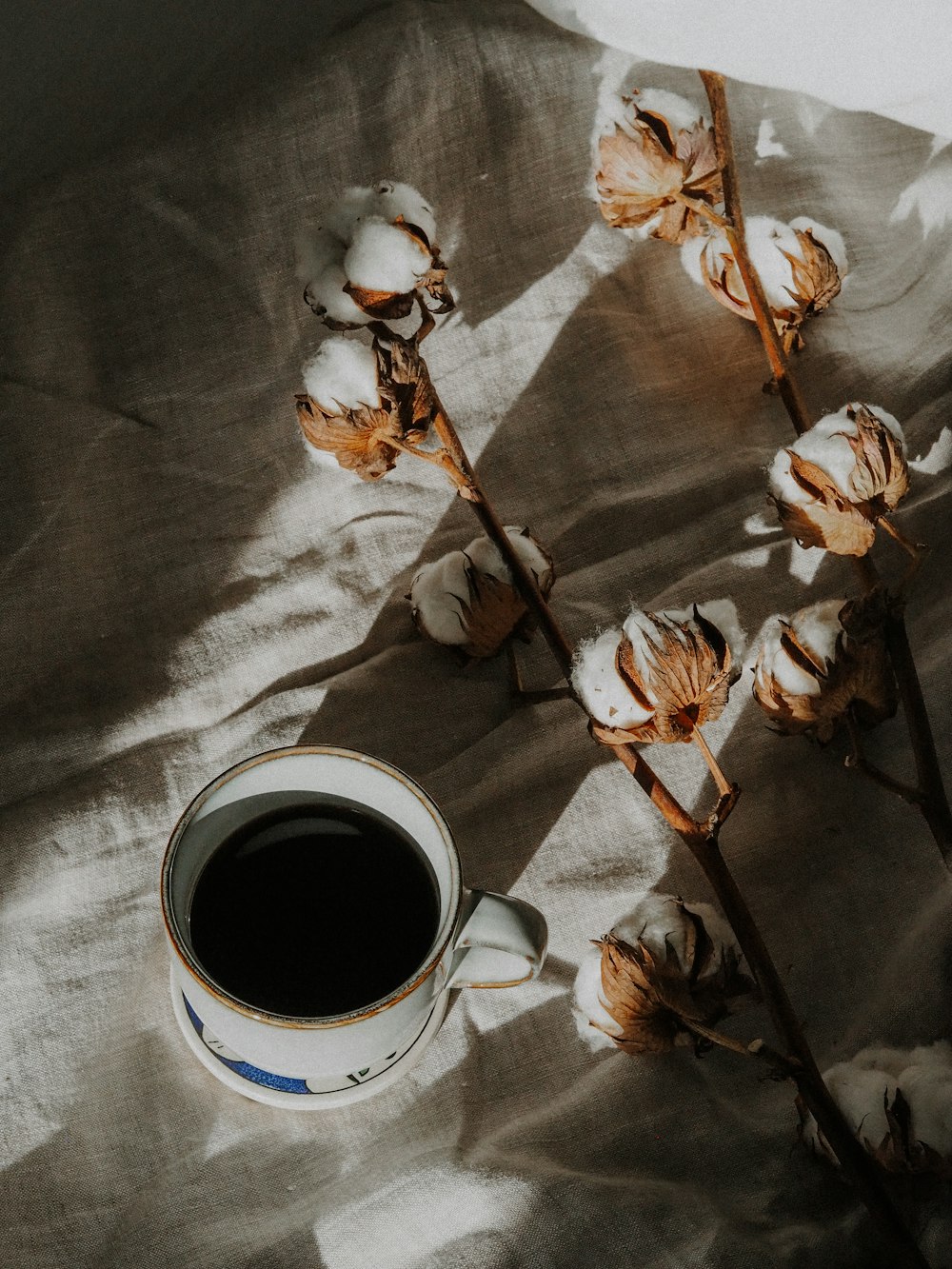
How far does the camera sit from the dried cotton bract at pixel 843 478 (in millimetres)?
439

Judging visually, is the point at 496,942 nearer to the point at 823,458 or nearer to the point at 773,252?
the point at 823,458

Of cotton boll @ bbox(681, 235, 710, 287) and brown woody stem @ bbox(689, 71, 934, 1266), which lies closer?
brown woody stem @ bbox(689, 71, 934, 1266)

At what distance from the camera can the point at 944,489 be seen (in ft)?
1.95

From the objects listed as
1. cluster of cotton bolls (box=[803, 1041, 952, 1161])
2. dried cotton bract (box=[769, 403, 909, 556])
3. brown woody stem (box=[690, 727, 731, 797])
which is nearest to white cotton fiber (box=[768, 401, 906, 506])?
dried cotton bract (box=[769, 403, 909, 556])

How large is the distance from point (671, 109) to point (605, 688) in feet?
0.72

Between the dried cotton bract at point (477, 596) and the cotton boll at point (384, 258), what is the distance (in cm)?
13

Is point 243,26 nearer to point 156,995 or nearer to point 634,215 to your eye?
point 634,215

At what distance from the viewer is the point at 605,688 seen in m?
0.42

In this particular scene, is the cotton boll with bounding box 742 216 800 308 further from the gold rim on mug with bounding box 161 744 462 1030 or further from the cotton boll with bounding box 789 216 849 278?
the gold rim on mug with bounding box 161 744 462 1030

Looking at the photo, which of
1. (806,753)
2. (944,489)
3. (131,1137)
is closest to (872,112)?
(944,489)

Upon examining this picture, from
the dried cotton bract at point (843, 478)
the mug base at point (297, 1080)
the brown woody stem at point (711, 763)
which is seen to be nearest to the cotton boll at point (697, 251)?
the dried cotton bract at point (843, 478)

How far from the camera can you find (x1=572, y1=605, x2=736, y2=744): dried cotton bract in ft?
1.33

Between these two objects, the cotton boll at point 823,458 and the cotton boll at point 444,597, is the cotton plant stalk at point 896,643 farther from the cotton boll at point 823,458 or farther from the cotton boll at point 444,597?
the cotton boll at point 444,597

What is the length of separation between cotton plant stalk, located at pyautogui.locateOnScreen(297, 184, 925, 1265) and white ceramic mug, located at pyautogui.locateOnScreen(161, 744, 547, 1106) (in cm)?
7
